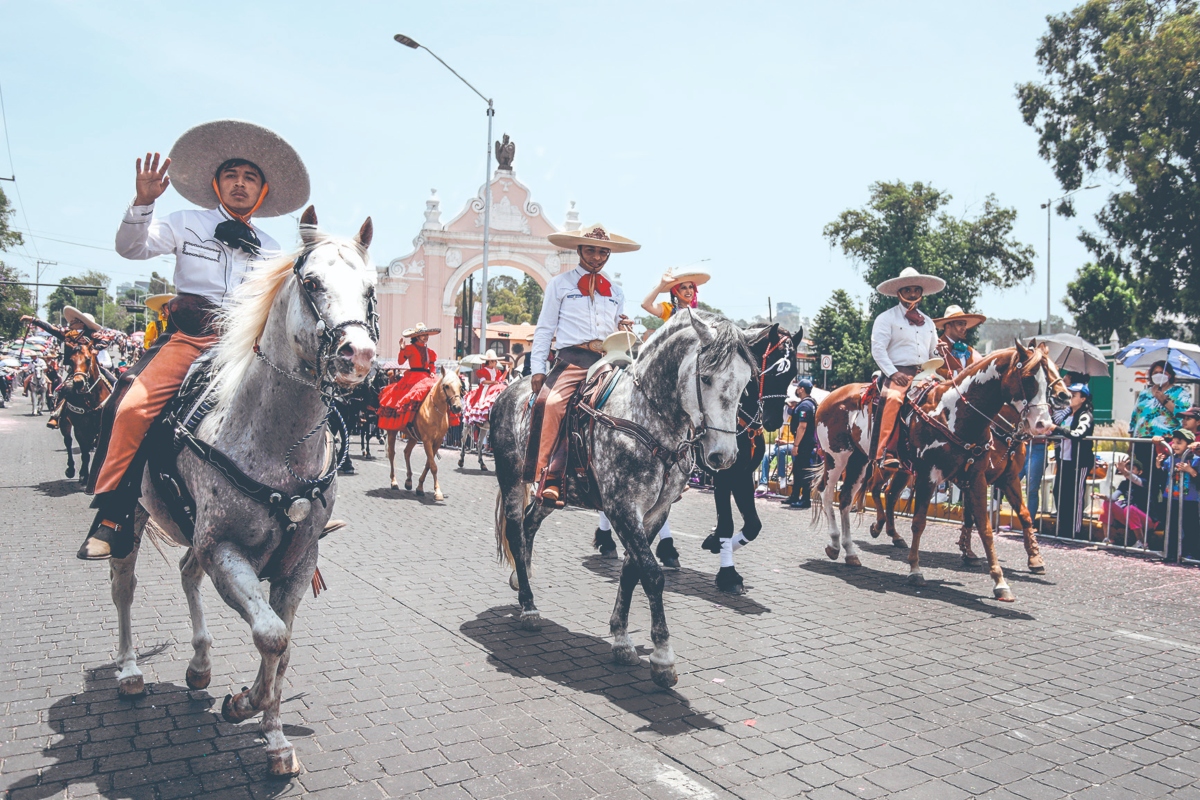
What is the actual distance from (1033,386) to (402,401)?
9890 mm

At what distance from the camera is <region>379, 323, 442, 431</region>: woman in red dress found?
13812mm

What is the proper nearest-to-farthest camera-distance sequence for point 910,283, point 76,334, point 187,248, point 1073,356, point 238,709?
point 238,709 < point 187,248 < point 910,283 < point 76,334 < point 1073,356

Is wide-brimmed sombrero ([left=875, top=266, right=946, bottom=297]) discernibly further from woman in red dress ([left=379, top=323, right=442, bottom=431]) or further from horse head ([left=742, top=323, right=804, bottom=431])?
woman in red dress ([left=379, top=323, right=442, bottom=431])

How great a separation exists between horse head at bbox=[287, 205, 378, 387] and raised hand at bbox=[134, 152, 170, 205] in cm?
93

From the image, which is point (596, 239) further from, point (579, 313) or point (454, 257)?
point (454, 257)

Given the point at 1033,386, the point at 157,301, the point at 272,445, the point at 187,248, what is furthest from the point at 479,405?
the point at 272,445

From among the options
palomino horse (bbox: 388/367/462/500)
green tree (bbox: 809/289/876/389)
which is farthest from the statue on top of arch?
palomino horse (bbox: 388/367/462/500)

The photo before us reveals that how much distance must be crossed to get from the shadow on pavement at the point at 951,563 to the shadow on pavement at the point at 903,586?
0.92ft

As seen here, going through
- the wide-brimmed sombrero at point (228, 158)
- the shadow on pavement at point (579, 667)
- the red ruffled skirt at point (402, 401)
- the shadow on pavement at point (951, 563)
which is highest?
the wide-brimmed sombrero at point (228, 158)

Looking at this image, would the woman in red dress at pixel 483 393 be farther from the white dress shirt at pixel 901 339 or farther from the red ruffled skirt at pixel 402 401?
the white dress shirt at pixel 901 339

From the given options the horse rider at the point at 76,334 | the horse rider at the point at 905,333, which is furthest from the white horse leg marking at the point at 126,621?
the horse rider at the point at 76,334

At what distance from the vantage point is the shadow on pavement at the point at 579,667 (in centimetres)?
439

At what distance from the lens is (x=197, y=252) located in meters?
4.29

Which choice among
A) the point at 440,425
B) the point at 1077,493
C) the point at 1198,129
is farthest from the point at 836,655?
the point at 1198,129
